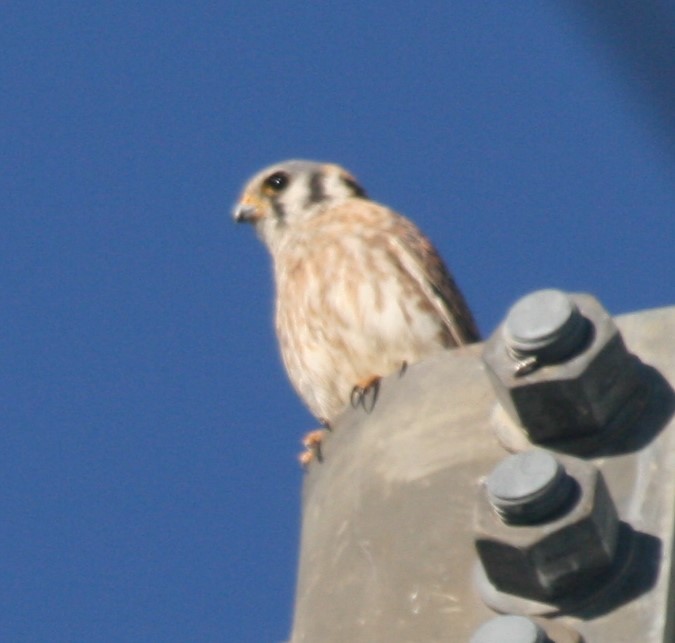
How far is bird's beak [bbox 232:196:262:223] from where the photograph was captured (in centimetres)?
830

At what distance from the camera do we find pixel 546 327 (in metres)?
2.26

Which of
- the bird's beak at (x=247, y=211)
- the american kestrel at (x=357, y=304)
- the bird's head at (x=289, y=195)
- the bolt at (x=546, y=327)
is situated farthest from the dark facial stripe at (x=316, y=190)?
the bolt at (x=546, y=327)

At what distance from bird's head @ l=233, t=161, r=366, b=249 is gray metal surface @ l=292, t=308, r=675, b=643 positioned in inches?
200

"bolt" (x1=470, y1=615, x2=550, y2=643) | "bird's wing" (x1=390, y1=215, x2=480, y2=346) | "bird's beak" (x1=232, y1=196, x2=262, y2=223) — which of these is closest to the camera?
"bolt" (x1=470, y1=615, x2=550, y2=643)

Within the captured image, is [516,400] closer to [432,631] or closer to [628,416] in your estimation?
[628,416]

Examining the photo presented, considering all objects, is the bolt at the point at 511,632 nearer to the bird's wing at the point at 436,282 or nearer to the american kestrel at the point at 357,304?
the american kestrel at the point at 357,304

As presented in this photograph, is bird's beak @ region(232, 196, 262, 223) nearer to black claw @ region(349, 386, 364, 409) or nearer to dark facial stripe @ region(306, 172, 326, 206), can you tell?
dark facial stripe @ region(306, 172, 326, 206)

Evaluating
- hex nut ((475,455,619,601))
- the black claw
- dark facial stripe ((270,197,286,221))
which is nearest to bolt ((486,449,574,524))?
hex nut ((475,455,619,601))

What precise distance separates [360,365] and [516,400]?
3923mm

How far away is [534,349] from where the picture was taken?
227 centimetres

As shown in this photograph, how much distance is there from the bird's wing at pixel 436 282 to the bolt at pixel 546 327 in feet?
13.3

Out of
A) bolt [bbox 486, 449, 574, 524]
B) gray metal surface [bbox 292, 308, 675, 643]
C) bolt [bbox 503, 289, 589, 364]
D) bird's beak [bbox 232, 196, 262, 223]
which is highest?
bolt [bbox 503, 289, 589, 364]

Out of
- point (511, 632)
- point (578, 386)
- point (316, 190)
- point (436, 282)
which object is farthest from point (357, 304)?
point (511, 632)

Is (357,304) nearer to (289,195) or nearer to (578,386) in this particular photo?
(289,195)
